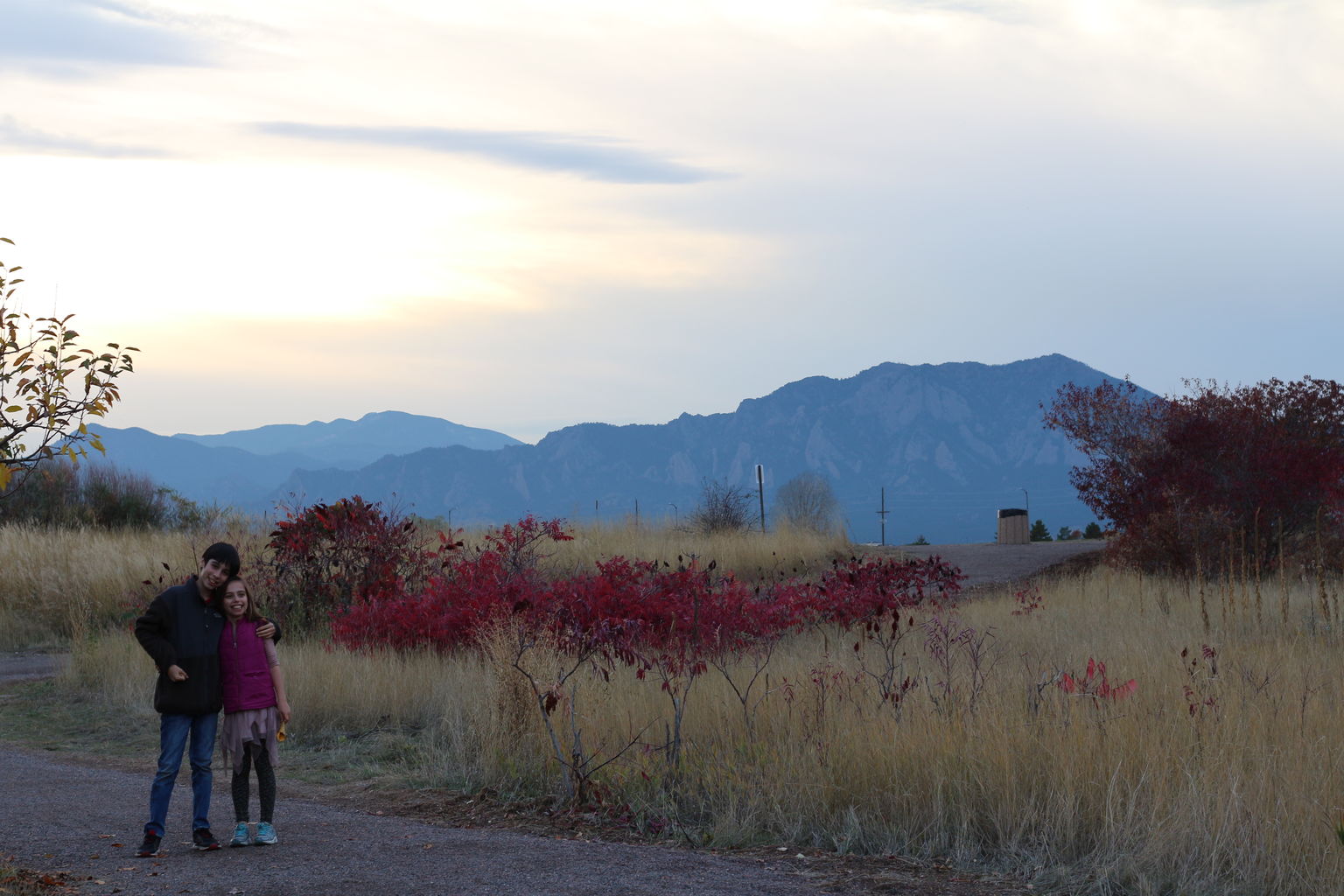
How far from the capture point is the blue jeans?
5.71 m

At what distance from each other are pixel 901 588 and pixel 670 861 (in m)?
8.83

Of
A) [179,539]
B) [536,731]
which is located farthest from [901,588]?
[179,539]

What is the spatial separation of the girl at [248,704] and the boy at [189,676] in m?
0.06

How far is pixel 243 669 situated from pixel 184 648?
295 millimetres

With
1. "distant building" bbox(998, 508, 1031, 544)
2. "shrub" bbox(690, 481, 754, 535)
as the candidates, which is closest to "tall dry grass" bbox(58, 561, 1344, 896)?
"shrub" bbox(690, 481, 754, 535)

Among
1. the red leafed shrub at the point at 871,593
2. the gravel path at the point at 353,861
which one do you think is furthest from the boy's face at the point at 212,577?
the red leafed shrub at the point at 871,593

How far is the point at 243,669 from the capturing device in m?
5.83

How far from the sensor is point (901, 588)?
1385 centimetres

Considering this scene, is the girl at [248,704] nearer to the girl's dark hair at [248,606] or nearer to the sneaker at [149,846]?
the girl's dark hair at [248,606]

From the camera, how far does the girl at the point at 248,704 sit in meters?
5.80

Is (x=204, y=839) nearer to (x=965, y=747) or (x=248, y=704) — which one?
(x=248, y=704)

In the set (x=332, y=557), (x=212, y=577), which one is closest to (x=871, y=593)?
(x=332, y=557)

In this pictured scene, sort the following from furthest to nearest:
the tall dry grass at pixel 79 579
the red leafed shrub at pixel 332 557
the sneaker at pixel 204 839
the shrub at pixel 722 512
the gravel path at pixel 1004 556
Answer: the shrub at pixel 722 512, the gravel path at pixel 1004 556, the tall dry grass at pixel 79 579, the red leafed shrub at pixel 332 557, the sneaker at pixel 204 839

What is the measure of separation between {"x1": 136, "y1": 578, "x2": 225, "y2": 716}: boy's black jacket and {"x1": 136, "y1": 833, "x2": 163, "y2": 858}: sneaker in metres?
0.59
